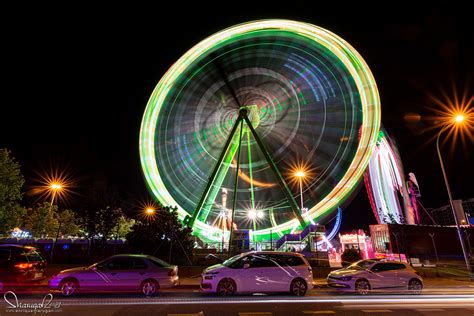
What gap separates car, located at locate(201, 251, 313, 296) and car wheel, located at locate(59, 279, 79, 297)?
338cm

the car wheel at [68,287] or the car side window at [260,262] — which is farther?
the car side window at [260,262]

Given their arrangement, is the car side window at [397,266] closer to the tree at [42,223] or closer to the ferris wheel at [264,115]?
the ferris wheel at [264,115]

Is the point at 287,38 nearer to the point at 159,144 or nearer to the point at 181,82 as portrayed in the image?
the point at 181,82

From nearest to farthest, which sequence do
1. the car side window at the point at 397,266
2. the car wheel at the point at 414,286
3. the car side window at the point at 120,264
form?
the car side window at the point at 120,264
the car wheel at the point at 414,286
the car side window at the point at 397,266

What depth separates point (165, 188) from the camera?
19.9 m

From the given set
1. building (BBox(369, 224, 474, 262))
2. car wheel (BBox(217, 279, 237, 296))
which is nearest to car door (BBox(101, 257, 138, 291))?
car wheel (BBox(217, 279, 237, 296))

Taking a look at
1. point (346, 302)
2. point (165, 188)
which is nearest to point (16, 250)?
point (346, 302)

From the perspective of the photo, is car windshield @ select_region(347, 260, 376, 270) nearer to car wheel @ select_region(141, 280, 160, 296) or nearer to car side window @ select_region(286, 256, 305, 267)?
car side window @ select_region(286, 256, 305, 267)

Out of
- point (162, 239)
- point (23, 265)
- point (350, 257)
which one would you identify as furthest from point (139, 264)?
point (350, 257)

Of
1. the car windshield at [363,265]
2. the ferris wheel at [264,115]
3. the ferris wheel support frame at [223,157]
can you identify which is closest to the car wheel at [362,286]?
the car windshield at [363,265]

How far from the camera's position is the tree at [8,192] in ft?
61.4

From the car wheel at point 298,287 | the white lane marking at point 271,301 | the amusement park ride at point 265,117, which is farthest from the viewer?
the amusement park ride at point 265,117

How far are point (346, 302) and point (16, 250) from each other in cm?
931

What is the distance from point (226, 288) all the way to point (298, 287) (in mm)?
1967
